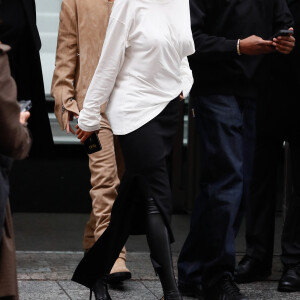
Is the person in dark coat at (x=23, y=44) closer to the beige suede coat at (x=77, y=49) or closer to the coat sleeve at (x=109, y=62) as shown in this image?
the beige suede coat at (x=77, y=49)

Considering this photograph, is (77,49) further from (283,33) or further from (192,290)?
(192,290)

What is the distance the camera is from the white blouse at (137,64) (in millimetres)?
4359

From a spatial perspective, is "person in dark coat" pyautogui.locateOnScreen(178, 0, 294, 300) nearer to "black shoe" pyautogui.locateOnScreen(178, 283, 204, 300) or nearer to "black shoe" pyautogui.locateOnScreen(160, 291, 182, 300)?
"black shoe" pyautogui.locateOnScreen(178, 283, 204, 300)

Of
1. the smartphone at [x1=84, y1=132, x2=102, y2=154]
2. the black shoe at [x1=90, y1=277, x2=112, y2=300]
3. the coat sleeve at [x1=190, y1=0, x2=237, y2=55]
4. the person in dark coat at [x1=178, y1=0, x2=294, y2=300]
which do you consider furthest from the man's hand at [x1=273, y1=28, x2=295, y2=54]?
the black shoe at [x1=90, y1=277, x2=112, y2=300]

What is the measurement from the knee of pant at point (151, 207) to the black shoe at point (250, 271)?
3.89 feet

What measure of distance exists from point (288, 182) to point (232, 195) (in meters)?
1.07

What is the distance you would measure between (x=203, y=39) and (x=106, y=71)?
27.8 inches

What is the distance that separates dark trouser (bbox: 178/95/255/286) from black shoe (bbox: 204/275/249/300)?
0.03 metres

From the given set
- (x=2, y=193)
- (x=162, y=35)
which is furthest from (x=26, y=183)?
(x=2, y=193)

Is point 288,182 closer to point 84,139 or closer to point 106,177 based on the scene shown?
point 106,177

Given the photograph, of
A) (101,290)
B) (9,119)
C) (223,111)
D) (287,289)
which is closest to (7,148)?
(9,119)

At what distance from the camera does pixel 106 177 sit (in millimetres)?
5297

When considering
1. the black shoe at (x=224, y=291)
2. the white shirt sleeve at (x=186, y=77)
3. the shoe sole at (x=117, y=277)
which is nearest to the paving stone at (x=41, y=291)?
the shoe sole at (x=117, y=277)

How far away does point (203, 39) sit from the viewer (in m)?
4.83
